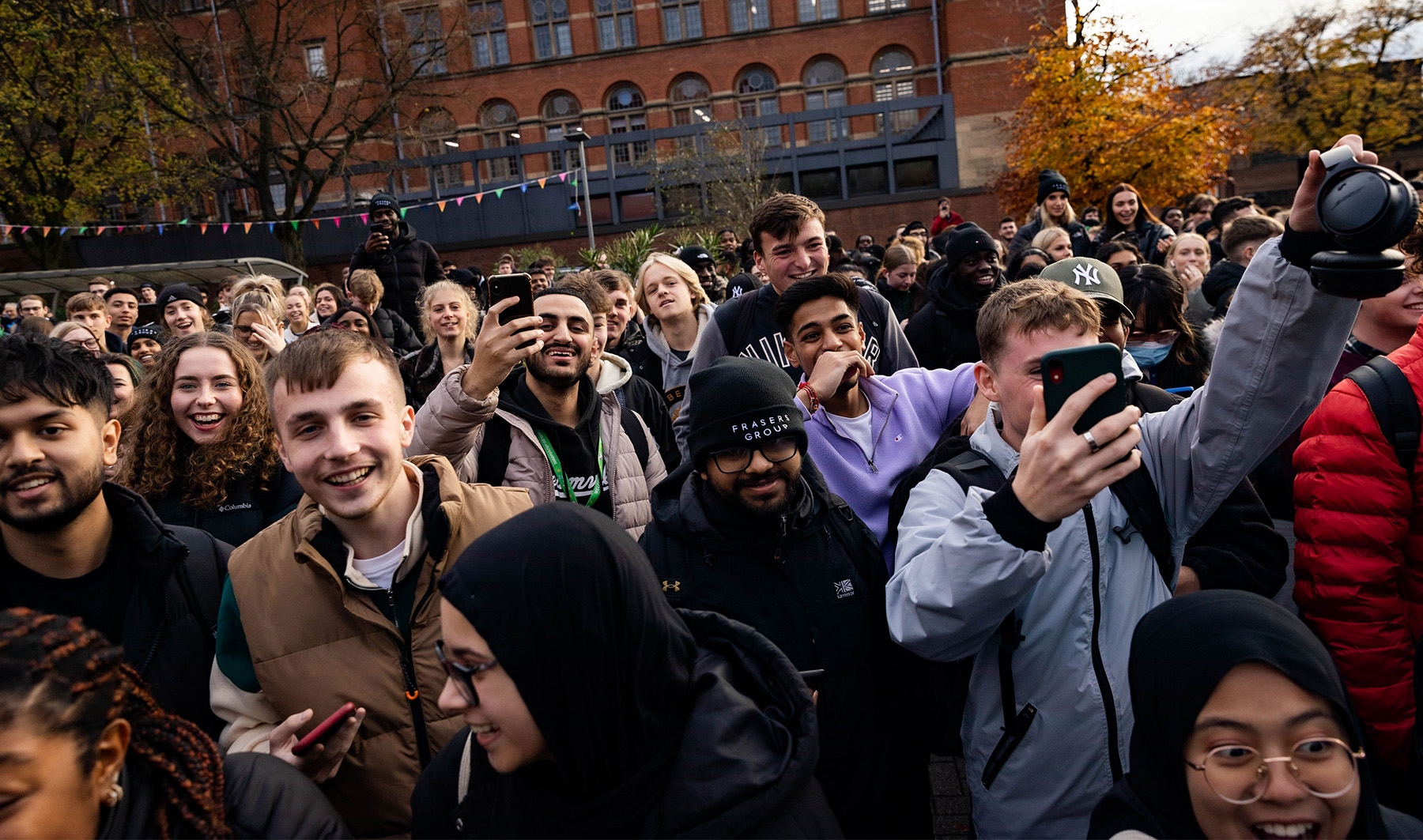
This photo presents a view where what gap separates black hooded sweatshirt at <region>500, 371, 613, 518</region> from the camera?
3502 millimetres

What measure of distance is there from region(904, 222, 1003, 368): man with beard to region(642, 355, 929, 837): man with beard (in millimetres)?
3025

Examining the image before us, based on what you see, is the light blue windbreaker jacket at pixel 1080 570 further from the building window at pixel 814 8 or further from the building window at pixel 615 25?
the building window at pixel 615 25

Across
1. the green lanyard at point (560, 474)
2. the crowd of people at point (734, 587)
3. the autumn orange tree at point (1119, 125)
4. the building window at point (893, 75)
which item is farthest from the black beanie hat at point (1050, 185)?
the building window at point (893, 75)

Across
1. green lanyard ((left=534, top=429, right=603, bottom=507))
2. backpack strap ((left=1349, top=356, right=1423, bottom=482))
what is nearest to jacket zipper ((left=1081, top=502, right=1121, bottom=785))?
backpack strap ((left=1349, top=356, right=1423, bottom=482))

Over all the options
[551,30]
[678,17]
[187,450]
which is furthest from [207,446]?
[551,30]

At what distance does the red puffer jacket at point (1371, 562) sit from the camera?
225cm

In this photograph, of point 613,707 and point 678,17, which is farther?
point 678,17

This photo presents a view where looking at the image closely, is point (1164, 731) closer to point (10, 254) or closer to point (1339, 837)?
point (1339, 837)

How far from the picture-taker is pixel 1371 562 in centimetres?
225

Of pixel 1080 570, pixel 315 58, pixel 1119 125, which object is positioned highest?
pixel 315 58

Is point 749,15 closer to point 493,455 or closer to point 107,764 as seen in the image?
point 493,455

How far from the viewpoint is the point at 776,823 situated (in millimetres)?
1481

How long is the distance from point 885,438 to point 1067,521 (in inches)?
39.8

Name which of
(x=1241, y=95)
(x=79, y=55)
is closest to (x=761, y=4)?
(x=1241, y=95)
